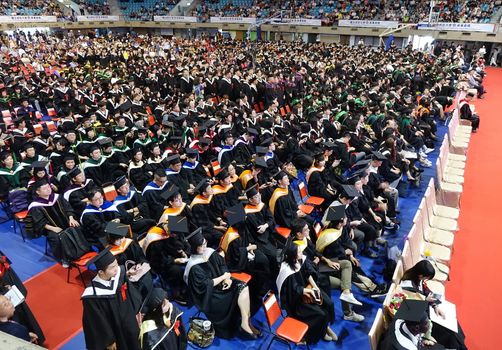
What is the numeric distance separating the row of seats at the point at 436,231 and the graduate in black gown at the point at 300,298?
638 millimetres

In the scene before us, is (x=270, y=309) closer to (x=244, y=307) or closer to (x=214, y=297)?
(x=244, y=307)

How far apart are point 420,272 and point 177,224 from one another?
2725mm

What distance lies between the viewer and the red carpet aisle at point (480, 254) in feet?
14.4

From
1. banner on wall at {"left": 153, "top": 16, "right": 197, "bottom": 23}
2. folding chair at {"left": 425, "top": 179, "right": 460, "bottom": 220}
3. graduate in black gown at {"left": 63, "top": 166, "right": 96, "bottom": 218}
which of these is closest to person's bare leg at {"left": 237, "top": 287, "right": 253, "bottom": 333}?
graduate in black gown at {"left": 63, "top": 166, "right": 96, "bottom": 218}

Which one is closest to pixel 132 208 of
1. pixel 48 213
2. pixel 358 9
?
pixel 48 213

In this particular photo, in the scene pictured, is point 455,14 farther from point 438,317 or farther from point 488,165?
point 438,317

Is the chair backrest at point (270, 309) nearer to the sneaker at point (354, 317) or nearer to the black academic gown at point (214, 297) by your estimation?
the black academic gown at point (214, 297)

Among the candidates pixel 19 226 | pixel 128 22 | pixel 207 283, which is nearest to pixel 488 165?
pixel 207 283

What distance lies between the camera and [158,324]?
309 centimetres

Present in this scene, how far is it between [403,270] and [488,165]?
A: 20.3 ft

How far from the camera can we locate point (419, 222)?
4801 mm

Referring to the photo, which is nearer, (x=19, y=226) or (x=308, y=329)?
(x=308, y=329)

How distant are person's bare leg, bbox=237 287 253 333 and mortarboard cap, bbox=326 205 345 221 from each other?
1471mm

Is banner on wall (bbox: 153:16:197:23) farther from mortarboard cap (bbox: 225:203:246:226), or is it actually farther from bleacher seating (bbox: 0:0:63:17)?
mortarboard cap (bbox: 225:203:246:226)
